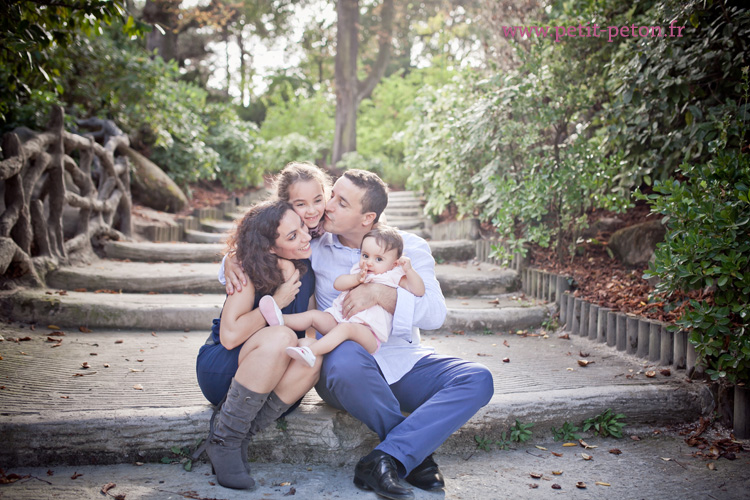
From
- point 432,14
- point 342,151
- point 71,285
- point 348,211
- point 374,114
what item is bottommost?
point 71,285

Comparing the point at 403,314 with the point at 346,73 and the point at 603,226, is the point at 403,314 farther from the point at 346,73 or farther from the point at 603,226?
the point at 346,73

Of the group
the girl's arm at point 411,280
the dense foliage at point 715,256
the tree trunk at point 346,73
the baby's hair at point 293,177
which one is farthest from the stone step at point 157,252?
the tree trunk at point 346,73

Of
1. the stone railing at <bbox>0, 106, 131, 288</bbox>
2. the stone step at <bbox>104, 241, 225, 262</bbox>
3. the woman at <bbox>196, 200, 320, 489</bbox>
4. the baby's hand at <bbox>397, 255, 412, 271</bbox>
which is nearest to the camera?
the woman at <bbox>196, 200, 320, 489</bbox>

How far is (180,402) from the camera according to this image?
2.66 m

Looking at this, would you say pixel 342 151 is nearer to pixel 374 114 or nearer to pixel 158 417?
pixel 374 114

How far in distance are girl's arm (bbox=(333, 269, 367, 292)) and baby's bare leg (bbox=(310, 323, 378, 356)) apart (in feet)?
0.74

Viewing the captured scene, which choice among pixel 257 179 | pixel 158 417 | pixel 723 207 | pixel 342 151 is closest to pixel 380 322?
pixel 158 417

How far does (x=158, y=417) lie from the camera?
2.46m

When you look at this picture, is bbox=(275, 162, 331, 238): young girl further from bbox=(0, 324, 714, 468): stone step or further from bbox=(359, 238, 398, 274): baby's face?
bbox=(0, 324, 714, 468): stone step

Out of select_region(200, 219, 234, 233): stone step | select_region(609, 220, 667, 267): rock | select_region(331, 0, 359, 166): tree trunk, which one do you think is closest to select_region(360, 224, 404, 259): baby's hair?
select_region(609, 220, 667, 267): rock

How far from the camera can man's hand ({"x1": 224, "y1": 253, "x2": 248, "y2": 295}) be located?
2.39 m

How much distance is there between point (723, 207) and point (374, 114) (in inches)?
612

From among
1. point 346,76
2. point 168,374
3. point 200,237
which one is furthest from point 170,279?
point 346,76

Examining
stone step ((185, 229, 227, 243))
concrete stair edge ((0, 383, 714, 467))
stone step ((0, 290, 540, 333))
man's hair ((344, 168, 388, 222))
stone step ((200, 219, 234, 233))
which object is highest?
man's hair ((344, 168, 388, 222))
